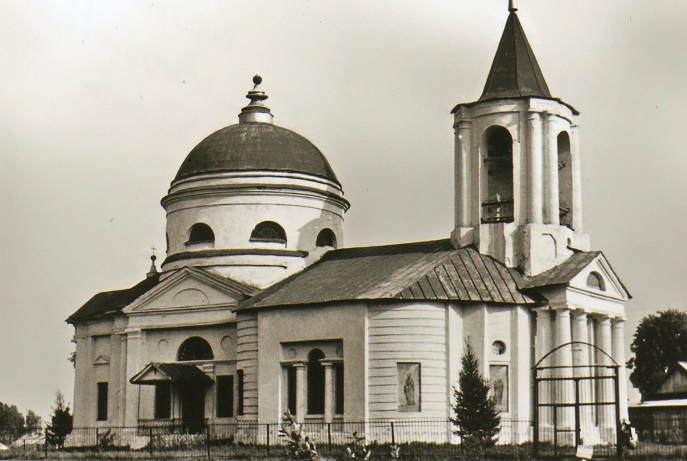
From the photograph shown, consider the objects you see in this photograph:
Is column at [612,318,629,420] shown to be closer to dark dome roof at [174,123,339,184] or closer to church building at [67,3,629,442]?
church building at [67,3,629,442]

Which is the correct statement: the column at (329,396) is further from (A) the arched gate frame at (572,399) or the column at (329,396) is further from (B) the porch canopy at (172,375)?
(A) the arched gate frame at (572,399)

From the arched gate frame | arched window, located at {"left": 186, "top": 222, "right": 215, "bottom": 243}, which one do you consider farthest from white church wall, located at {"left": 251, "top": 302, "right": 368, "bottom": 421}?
the arched gate frame

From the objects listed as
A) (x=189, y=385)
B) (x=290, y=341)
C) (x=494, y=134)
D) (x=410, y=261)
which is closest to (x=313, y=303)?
(x=290, y=341)

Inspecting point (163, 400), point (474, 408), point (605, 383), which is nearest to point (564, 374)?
point (605, 383)

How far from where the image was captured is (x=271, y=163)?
42.8m

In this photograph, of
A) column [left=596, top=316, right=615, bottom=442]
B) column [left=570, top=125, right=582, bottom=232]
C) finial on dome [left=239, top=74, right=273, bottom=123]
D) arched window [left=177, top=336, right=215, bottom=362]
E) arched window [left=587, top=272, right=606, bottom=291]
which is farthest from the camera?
finial on dome [left=239, top=74, right=273, bottom=123]

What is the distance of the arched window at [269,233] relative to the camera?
4238 centimetres

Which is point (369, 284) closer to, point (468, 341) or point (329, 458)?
point (468, 341)

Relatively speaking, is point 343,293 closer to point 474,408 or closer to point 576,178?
point 474,408

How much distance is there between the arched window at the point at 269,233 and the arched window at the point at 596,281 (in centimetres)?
1111

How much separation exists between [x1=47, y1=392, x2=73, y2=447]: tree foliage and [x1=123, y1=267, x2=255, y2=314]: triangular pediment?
6.98 metres

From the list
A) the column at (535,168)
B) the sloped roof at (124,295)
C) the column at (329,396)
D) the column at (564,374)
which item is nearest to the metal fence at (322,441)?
the column at (329,396)

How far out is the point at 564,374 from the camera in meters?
36.0

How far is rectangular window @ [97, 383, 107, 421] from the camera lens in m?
44.0
